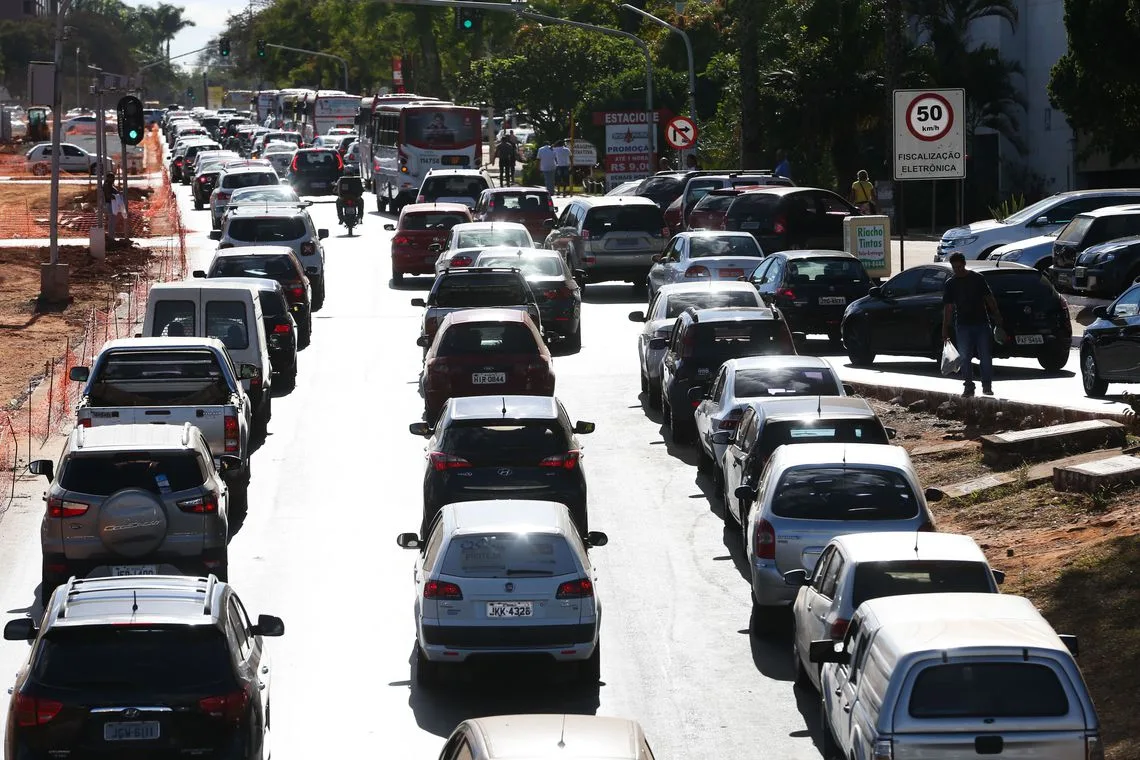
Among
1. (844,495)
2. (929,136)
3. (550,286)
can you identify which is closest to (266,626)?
(844,495)

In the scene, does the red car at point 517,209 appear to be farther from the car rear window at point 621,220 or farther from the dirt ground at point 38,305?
the dirt ground at point 38,305

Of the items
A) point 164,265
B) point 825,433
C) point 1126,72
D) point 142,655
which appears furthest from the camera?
point 164,265

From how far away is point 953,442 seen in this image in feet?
75.3

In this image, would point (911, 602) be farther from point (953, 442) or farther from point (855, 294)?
point (855, 294)

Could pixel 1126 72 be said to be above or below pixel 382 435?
above

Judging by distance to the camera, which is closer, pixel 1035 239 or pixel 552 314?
pixel 552 314

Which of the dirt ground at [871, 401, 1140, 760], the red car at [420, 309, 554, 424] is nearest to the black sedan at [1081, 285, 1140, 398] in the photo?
the dirt ground at [871, 401, 1140, 760]

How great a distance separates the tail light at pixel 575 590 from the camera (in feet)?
44.5

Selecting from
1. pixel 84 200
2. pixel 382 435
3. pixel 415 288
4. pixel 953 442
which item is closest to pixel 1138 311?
Result: pixel 953 442

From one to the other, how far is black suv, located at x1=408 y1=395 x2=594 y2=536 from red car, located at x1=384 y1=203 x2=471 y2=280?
77.8ft

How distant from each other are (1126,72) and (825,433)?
590 inches

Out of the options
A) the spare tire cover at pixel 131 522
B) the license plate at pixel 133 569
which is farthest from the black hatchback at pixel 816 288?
the license plate at pixel 133 569

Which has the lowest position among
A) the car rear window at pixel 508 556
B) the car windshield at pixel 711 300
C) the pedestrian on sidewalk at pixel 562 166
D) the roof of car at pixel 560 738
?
the car rear window at pixel 508 556

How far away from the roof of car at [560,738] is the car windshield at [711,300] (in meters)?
18.2
